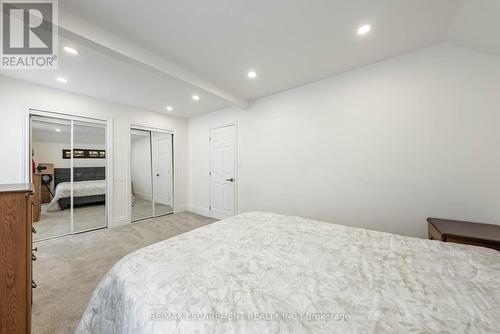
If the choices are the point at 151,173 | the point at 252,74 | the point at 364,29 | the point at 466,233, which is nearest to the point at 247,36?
the point at 252,74

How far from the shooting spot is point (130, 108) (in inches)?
152

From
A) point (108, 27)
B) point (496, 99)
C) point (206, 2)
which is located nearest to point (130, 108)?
point (108, 27)

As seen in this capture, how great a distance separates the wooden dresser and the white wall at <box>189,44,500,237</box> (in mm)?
2834

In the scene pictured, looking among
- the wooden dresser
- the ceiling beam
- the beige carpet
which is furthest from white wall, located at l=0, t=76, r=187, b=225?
the wooden dresser

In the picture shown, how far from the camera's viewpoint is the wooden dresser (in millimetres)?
1081

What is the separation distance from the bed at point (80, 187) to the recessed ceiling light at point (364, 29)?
4559 mm

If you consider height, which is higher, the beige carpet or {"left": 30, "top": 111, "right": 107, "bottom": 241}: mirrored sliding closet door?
{"left": 30, "top": 111, "right": 107, "bottom": 241}: mirrored sliding closet door

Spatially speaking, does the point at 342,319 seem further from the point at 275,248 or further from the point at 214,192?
the point at 214,192

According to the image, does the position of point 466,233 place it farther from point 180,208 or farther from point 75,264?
point 180,208

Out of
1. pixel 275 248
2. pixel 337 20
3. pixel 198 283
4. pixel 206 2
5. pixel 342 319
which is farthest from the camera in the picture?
pixel 337 20

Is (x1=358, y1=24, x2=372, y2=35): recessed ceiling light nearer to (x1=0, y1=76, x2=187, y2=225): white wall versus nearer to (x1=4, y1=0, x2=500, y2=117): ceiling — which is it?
(x1=4, y1=0, x2=500, y2=117): ceiling

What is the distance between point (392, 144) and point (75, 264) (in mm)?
4231

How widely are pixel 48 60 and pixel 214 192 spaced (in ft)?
10.8

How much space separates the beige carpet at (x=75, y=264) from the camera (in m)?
1.52
